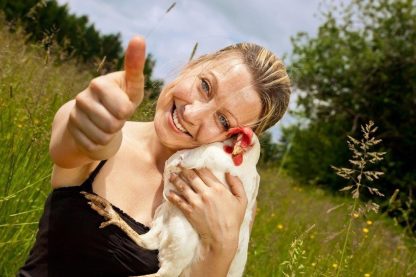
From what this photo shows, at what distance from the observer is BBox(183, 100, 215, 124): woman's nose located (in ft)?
5.64

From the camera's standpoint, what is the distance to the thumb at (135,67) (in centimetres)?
105

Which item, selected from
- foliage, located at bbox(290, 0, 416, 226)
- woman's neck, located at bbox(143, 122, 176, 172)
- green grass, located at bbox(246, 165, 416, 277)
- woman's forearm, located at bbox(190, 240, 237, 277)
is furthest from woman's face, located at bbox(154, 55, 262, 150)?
foliage, located at bbox(290, 0, 416, 226)

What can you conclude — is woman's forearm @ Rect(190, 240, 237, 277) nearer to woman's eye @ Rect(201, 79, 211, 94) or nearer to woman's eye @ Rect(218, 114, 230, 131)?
woman's eye @ Rect(218, 114, 230, 131)

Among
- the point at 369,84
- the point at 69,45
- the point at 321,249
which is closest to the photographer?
the point at 321,249

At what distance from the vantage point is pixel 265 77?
6.27 ft

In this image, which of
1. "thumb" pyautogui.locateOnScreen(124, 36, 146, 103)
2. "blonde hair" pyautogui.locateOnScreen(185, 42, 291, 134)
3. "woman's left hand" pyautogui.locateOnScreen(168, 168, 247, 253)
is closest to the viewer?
"thumb" pyautogui.locateOnScreen(124, 36, 146, 103)

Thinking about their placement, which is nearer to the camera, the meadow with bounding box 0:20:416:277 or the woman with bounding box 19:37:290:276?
the woman with bounding box 19:37:290:276

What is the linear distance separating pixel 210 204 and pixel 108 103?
29.7 inches

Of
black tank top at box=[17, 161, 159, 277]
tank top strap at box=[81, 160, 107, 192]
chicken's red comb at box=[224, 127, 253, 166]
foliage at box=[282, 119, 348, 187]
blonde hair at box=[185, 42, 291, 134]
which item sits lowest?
black tank top at box=[17, 161, 159, 277]

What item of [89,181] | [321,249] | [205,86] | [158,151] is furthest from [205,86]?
[321,249]

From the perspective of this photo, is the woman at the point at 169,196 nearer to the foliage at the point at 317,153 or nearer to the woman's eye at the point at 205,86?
the woman's eye at the point at 205,86

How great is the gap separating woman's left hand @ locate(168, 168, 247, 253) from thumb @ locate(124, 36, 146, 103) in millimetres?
693

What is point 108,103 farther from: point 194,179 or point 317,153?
point 317,153

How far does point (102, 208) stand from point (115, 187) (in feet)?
0.33
